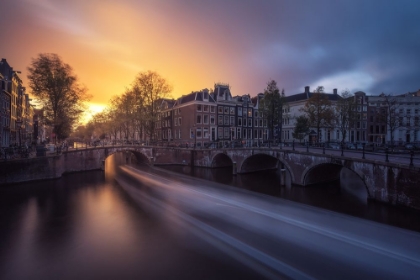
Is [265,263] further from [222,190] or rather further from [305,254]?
[222,190]

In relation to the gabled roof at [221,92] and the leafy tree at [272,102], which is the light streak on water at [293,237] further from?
the gabled roof at [221,92]

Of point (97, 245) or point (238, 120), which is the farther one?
point (238, 120)

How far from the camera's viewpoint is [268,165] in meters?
34.9

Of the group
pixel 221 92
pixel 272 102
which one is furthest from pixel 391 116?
pixel 221 92

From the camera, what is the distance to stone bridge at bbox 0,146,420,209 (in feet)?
48.4

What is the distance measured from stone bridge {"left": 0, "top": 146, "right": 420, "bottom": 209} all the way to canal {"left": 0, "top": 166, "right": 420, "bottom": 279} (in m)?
1.15

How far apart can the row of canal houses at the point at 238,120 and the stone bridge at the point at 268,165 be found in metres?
8.37

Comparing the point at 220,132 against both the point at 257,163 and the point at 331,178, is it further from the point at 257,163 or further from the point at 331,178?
the point at 331,178

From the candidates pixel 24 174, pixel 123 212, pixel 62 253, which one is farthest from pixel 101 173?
pixel 62 253

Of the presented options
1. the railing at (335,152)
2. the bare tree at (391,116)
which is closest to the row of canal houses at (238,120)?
the bare tree at (391,116)

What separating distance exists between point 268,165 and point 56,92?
32.1 meters

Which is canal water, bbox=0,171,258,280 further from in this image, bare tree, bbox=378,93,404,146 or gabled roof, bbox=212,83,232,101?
gabled roof, bbox=212,83,232,101

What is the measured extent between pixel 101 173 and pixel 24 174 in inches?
359

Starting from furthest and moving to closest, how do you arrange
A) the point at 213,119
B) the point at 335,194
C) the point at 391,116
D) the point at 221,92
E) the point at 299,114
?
the point at 299,114 → the point at 221,92 → the point at 213,119 → the point at 391,116 → the point at 335,194
